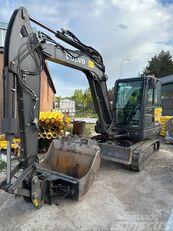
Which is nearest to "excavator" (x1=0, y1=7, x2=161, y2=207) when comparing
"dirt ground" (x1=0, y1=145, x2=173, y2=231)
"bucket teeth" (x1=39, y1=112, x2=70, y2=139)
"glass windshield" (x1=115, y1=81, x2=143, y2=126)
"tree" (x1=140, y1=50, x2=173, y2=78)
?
"glass windshield" (x1=115, y1=81, x2=143, y2=126)

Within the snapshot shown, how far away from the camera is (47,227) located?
2.89 m

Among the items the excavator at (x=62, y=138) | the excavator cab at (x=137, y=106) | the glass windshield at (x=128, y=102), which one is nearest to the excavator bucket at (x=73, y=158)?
the excavator at (x=62, y=138)

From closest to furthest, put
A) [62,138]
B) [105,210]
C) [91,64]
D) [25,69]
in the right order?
[25,69] < [105,210] < [62,138] < [91,64]

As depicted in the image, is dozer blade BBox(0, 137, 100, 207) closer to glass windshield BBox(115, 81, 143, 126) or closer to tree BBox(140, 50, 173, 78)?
glass windshield BBox(115, 81, 143, 126)

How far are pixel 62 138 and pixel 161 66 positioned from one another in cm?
2722

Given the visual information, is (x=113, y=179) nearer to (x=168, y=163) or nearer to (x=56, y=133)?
(x=168, y=163)

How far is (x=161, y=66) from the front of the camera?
2850 cm

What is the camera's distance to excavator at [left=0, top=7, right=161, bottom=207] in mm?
2930

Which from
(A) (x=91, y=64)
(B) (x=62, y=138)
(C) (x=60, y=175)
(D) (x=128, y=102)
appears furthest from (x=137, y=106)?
(C) (x=60, y=175)

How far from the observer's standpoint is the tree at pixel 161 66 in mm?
28292

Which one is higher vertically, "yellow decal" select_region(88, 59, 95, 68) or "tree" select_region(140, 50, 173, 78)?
"tree" select_region(140, 50, 173, 78)

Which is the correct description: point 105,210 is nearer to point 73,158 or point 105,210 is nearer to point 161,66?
point 73,158

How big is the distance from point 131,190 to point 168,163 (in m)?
2.27

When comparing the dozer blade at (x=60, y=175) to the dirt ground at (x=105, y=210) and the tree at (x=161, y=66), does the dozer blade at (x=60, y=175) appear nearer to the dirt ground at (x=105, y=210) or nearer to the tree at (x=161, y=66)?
the dirt ground at (x=105, y=210)
